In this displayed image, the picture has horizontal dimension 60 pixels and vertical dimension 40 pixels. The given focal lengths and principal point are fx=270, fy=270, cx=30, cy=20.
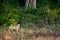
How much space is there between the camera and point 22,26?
16812mm

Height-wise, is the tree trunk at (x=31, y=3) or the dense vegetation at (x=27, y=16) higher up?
the tree trunk at (x=31, y=3)

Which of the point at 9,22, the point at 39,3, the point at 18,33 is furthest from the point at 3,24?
the point at 39,3

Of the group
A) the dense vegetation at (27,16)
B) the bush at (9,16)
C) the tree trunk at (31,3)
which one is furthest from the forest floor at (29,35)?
the tree trunk at (31,3)

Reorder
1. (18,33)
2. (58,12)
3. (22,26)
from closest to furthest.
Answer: (18,33) < (22,26) < (58,12)

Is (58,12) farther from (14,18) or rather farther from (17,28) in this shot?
(17,28)

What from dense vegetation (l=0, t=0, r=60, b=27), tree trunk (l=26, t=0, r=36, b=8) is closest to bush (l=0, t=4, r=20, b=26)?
dense vegetation (l=0, t=0, r=60, b=27)

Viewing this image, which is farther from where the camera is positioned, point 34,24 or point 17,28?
point 34,24

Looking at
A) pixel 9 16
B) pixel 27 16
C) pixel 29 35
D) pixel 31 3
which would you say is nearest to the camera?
pixel 29 35

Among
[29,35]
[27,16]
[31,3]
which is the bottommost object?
[27,16]

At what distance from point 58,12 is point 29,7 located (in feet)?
7.61

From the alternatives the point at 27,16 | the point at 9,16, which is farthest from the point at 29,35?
the point at 27,16

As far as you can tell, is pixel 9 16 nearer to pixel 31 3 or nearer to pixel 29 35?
pixel 29 35

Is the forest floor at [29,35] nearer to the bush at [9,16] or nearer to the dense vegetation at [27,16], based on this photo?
the bush at [9,16]

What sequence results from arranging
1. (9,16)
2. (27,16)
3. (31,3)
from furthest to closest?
1. (31,3)
2. (27,16)
3. (9,16)
